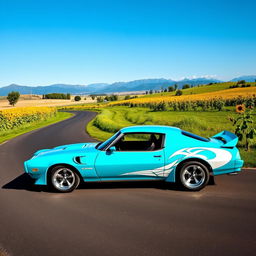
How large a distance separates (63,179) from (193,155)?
10.2 ft

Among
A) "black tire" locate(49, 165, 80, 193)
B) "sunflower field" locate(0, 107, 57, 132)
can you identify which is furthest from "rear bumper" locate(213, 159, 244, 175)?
"sunflower field" locate(0, 107, 57, 132)

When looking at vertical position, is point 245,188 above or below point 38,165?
below

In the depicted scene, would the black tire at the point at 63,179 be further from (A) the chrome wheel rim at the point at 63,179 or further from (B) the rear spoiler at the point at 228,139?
(B) the rear spoiler at the point at 228,139

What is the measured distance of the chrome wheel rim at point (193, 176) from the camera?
20.0ft

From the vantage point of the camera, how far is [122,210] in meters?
5.10

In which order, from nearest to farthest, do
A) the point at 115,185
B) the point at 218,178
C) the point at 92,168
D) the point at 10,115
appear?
the point at 92,168 < the point at 115,185 < the point at 218,178 < the point at 10,115

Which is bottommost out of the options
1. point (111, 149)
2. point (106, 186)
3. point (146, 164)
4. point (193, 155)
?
point (106, 186)

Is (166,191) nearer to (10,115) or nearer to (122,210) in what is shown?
(122,210)

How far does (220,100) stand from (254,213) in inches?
1382

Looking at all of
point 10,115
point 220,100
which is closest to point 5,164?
point 10,115

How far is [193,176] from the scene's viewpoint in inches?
242

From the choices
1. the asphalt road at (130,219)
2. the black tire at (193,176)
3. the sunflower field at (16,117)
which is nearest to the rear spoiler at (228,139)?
the black tire at (193,176)

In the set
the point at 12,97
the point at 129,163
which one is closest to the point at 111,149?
the point at 129,163

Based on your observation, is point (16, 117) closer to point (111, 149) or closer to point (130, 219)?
point (111, 149)
